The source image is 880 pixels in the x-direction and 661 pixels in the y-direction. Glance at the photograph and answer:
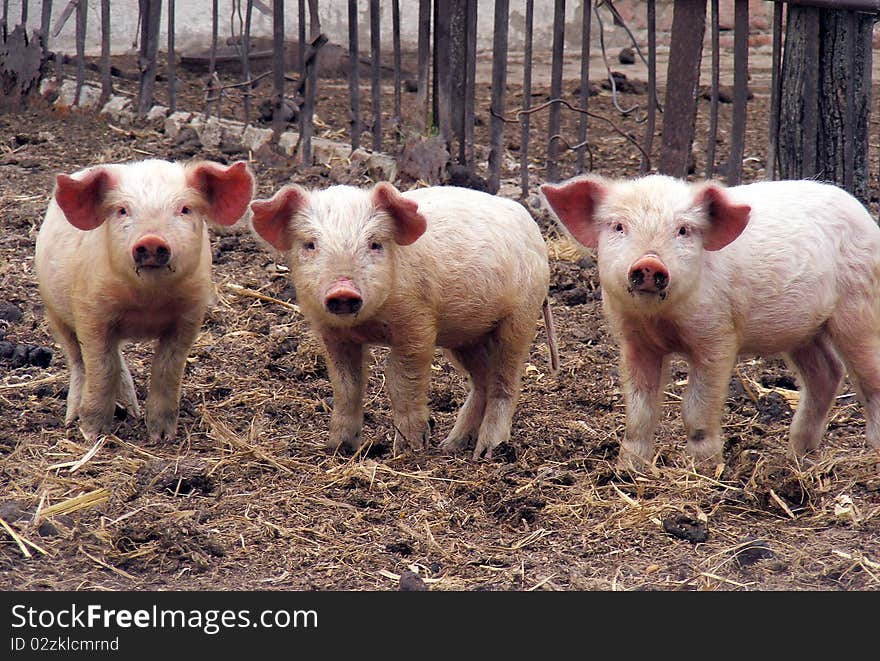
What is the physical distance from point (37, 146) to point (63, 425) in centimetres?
433

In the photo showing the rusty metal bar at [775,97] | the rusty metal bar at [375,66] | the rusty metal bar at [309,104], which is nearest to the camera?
the rusty metal bar at [775,97]

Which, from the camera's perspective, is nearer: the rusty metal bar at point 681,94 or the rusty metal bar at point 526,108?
the rusty metal bar at point 681,94

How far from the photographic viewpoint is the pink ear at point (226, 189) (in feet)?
16.1

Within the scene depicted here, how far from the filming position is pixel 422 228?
15.5ft

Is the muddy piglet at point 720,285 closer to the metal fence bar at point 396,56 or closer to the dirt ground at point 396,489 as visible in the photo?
the dirt ground at point 396,489

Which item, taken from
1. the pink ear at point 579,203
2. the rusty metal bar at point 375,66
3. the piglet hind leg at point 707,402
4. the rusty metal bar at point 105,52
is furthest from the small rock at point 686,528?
the rusty metal bar at point 105,52

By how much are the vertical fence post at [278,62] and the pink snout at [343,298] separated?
14.5 feet

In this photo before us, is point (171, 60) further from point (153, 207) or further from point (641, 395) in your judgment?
point (641, 395)

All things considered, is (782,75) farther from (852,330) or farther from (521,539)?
(521,539)

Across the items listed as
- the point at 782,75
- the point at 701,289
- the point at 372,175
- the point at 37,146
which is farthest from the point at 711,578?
the point at 37,146

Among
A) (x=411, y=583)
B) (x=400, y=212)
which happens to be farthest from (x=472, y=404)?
(x=411, y=583)

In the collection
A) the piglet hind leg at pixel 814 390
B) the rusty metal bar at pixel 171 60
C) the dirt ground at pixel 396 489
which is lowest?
the dirt ground at pixel 396 489

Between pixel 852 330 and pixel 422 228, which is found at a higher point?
pixel 422 228

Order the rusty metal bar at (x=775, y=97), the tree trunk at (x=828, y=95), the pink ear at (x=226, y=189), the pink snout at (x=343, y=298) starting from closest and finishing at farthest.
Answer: the pink snout at (x=343, y=298) → the pink ear at (x=226, y=189) → the tree trunk at (x=828, y=95) → the rusty metal bar at (x=775, y=97)
